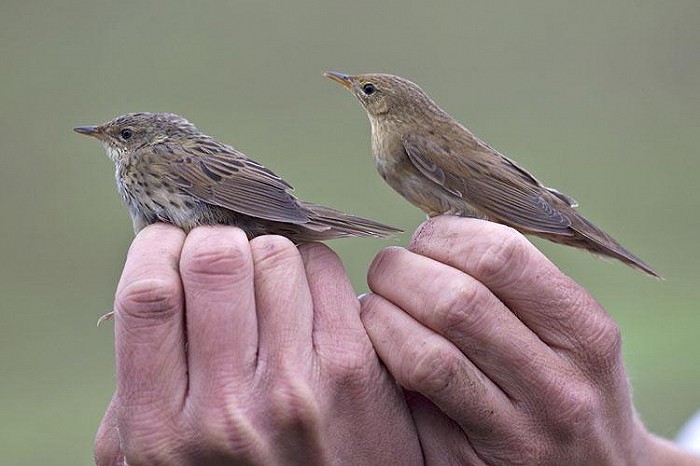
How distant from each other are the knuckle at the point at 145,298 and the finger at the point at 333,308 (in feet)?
1.21

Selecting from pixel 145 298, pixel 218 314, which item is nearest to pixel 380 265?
pixel 218 314

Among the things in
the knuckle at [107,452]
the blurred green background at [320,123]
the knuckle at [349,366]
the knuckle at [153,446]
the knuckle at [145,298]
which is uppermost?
the knuckle at [145,298]

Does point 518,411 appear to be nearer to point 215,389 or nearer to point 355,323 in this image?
point 355,323

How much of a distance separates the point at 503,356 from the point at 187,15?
41.7 ft

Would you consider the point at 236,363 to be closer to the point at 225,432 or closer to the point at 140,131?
the point at 225,432

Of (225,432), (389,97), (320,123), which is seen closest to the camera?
(225,432)

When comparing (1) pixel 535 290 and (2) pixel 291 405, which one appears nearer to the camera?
(2) pixel 291 405

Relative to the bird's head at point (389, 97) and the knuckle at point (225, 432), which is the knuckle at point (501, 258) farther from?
the bird's head at point (389, 97)

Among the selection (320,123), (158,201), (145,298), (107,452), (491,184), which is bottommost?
(320,123)

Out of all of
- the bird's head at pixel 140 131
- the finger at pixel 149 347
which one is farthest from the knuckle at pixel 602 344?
the bird's head at pixel 140 131

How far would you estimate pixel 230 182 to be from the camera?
131 inches

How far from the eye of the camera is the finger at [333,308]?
262 centimetres

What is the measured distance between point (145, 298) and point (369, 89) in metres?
1.89

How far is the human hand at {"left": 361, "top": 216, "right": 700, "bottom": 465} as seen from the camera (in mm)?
2609
